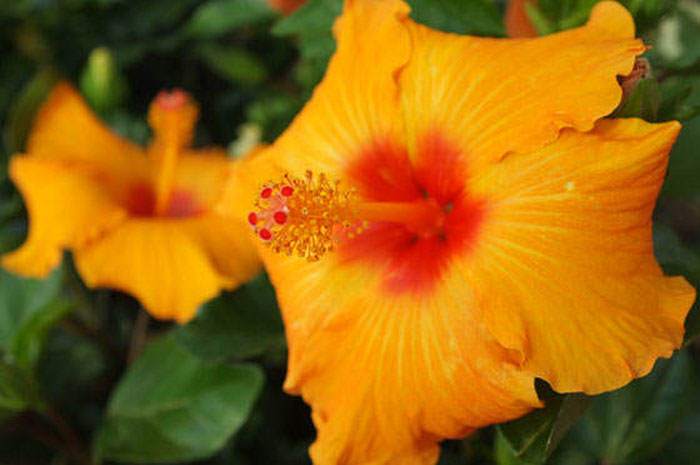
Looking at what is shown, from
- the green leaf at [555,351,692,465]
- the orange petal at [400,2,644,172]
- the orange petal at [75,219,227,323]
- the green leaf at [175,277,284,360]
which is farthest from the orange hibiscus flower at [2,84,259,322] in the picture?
the green leaf at [555,351,692,465]

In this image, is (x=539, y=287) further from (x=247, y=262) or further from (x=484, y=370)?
(x=247, y=262)

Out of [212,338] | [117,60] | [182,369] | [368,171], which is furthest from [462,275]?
[117,60]

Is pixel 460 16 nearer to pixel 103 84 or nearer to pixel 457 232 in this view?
pixel 457 232

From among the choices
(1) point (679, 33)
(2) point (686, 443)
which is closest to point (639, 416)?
(2) point (686, 443)

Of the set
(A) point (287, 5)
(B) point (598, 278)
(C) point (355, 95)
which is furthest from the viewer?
(A) point (287, 5)

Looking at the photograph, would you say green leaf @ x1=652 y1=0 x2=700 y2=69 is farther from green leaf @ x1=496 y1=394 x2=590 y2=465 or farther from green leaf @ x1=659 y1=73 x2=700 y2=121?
green leaf @ x1=496 y1=394 x2=590 y2=465

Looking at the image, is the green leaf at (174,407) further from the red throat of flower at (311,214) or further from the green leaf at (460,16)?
the green leaf at (460,16)

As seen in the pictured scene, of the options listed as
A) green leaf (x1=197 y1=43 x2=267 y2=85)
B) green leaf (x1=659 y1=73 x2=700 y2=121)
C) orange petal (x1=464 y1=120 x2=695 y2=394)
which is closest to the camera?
orange petal (x1=464 y1=120 x2=695 y2=394)

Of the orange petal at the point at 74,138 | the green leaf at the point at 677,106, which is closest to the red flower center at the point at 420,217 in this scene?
the green leaf at the point at 677,106
